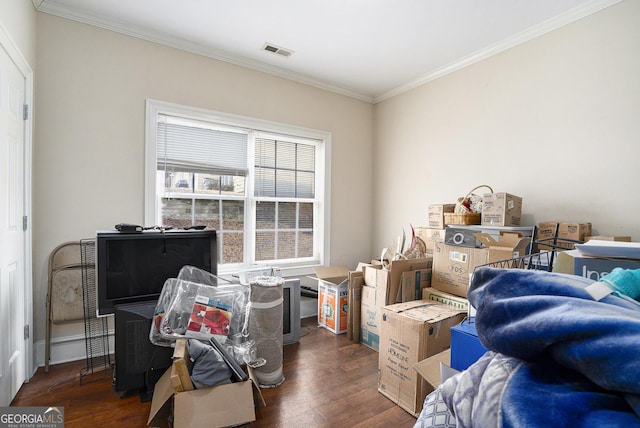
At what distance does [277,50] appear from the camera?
3133 millimetres

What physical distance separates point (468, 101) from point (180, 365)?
11.3 ft

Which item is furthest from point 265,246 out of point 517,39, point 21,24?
point 517,39

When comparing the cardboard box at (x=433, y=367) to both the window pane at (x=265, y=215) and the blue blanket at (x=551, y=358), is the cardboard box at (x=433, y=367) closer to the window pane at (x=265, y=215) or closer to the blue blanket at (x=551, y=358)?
the blue blanket at (x=551, y=358)

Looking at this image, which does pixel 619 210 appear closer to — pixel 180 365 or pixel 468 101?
pixel 468 101

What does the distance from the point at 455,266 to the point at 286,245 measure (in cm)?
198

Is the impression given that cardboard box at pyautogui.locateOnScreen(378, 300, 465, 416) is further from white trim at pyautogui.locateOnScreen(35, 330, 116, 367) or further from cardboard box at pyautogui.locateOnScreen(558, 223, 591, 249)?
white trim at pyautogui.locateOnScreen(35, 330, 116, 367)

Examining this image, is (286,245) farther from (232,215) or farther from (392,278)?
(392,278)

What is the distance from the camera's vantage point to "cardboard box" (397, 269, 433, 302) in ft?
9.14

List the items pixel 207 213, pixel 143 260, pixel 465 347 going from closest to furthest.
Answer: pixel 465 347, pixel 143 260, pixel 207 213

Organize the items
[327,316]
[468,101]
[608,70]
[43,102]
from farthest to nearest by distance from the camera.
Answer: [327,316] → [468,101] → [43,102] → [608,70]

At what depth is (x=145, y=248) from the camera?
238cm

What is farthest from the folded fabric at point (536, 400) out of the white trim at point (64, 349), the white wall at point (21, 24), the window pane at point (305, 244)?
the window pane at point (305, 244)

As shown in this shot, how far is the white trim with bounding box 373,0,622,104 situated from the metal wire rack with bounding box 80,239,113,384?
12.4 feet

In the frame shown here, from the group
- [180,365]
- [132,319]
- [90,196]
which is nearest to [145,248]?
[132,319]
